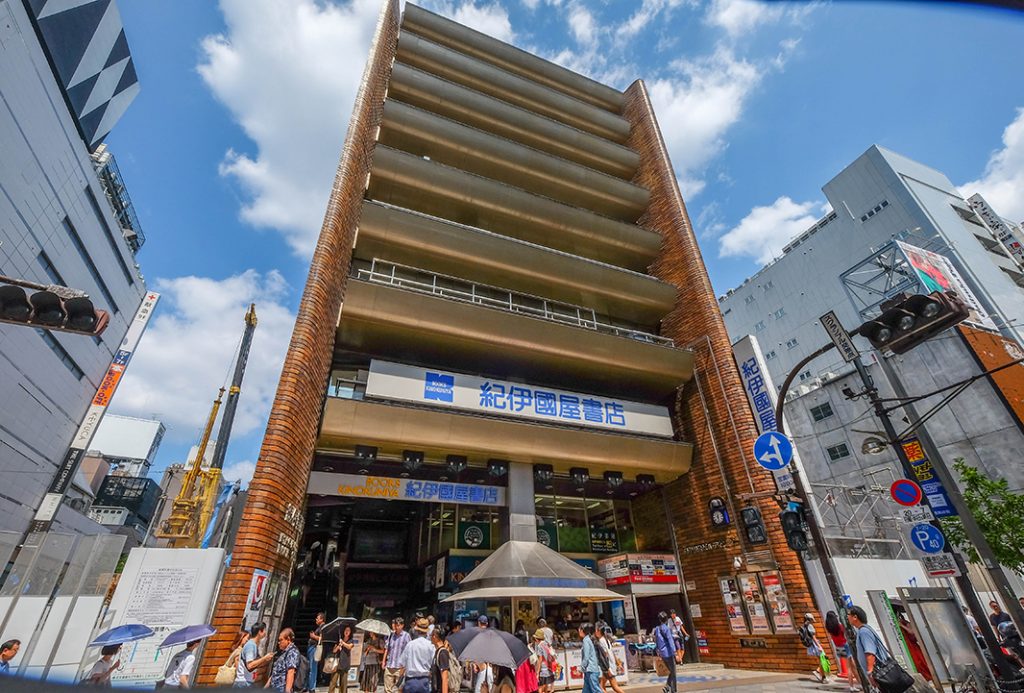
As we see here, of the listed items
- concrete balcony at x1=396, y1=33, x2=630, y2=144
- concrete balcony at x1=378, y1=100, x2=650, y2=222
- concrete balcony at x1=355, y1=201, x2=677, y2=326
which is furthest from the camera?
concrete balcony at x1=396, y1=33, x2=630, y2=144

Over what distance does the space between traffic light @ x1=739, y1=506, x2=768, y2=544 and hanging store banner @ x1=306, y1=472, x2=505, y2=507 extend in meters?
6.93

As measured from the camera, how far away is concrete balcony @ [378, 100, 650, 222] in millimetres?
18062

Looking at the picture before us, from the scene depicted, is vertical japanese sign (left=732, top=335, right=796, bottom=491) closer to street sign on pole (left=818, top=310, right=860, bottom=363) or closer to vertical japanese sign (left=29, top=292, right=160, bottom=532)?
street sign on pole (left=818, top=310, right=860, bottom=363)

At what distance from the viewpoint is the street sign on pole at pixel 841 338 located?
9.53 meters

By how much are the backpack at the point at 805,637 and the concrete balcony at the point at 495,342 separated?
7769 millimetres

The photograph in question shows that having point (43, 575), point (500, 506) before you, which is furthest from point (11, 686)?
point (500, 506)

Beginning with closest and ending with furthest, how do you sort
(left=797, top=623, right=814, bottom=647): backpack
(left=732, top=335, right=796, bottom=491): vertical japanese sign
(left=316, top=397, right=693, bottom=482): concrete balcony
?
1. (left=797, top=623, right=814, bottom=647): backpack
2. (left=316, top=397, right=693, bottom=482): concrete balcony
3. (left=732, top=335, right=796, bottom=491): vertical japanese sign

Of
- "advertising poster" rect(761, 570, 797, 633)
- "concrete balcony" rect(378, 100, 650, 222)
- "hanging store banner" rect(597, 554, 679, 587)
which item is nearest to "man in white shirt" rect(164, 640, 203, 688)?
"hanging store banner" rect(597, 554, 679, 587)

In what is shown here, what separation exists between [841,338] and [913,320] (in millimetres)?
2050

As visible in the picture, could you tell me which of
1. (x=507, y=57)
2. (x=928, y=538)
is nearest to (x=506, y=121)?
(x=507, y=57)

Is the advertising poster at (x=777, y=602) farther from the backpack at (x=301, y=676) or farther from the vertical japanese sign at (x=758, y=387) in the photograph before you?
the backpack at (x=301, y=676)

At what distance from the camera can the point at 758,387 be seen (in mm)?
15211

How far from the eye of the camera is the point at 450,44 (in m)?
23.4

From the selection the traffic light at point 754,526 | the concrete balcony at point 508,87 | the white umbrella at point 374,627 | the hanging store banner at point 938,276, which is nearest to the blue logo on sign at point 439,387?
the white umbrella at point 374,627
